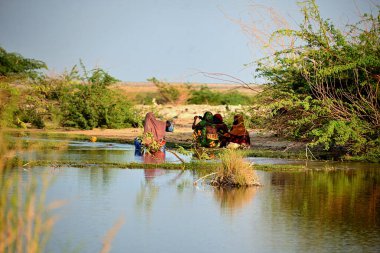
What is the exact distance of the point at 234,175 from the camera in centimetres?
1599

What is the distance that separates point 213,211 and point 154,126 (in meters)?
7.40

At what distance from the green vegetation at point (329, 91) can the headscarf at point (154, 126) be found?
2.92 m

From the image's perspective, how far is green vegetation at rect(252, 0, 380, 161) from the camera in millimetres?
20594

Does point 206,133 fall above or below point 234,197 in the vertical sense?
above

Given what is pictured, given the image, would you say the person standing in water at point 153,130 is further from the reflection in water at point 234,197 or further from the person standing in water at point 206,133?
the reflection in water at point 234,197

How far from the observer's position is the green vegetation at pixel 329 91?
20594 millimetres

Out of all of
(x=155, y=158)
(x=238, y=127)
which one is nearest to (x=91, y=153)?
(x=155, y=158)

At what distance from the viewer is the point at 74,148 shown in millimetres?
23719

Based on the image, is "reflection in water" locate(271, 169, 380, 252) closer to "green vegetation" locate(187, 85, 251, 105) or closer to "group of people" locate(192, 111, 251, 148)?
"group of people" locate(192, 111, 251, 148)

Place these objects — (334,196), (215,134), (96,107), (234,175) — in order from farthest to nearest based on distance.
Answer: (96,107), (215,134), (234,175), (334,196)

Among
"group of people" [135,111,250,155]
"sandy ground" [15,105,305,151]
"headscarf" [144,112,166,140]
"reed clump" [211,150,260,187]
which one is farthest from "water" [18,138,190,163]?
"reed clump" [211,150,260,187]

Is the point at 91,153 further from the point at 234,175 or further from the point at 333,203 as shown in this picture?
the point at 333,203

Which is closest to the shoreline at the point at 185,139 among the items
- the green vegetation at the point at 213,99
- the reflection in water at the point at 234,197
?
Result: the reflection in water at the point at 234,197

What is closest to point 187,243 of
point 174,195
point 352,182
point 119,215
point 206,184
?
point 119,215
